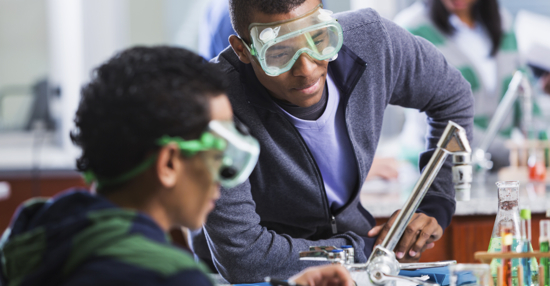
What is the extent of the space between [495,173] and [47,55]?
283 cm

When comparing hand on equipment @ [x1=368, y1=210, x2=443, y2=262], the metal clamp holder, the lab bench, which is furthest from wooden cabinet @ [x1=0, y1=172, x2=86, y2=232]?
the metal clamp holder

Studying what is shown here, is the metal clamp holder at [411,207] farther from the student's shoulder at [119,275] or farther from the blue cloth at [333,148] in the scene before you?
the student's shoulder at [119,275]

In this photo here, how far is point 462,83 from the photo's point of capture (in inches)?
69.4

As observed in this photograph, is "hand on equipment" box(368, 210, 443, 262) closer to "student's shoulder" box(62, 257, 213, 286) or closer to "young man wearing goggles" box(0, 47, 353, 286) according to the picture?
"young man wearing goggles" box(0, 47, 353, 286)

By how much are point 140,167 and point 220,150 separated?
0.11m

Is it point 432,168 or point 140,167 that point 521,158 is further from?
point 140,167

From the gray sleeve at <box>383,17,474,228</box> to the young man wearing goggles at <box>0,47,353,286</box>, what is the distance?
849 mm

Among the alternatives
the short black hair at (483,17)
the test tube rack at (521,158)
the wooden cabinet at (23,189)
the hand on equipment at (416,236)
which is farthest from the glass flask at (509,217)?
the wooden cabinet at (23,189)

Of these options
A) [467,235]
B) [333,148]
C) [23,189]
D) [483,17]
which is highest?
[483,17]

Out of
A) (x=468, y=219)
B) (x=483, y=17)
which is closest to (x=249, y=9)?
(x=468, y=219)

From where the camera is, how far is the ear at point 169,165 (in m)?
0.81

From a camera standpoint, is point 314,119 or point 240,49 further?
point 314,119

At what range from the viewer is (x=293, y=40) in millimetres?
1287

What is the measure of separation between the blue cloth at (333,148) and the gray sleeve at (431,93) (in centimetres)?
19
